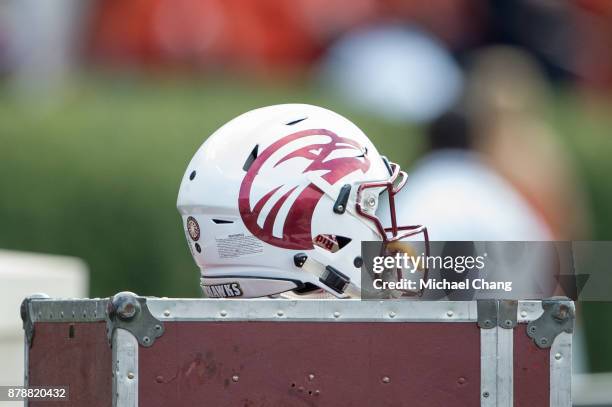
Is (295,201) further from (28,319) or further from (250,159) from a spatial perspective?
(28,319)

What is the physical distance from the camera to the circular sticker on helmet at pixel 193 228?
13.5ft

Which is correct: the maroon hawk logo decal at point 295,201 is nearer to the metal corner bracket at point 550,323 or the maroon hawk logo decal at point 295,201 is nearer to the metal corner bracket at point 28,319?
the metal corner bracket at point 28,319

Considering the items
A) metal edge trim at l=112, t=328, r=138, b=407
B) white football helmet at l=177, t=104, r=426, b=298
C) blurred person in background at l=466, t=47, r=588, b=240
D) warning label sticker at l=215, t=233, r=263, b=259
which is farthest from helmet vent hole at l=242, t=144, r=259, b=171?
blurred person in background at l=466, t=47, r=588, b=240

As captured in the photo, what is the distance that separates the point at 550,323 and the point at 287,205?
820 millimetres

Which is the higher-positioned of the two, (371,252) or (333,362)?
(371,252)

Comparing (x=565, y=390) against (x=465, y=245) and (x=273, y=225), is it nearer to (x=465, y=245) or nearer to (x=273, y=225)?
(x=465, y=245)

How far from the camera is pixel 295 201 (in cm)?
400

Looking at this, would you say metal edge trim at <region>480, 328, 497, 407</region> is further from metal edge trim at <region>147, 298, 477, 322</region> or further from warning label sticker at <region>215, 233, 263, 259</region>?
warning label sticker at <region>215, 233, 263, 259</region>

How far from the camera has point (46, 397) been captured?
147 inches

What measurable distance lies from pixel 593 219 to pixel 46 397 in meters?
5.70

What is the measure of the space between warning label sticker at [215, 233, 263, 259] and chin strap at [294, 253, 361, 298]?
11 centimetres

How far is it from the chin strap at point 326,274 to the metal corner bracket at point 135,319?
645 mm

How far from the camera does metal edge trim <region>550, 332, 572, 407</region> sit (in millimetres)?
3492

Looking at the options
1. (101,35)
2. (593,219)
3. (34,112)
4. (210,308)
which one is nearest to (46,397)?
(210,308)
